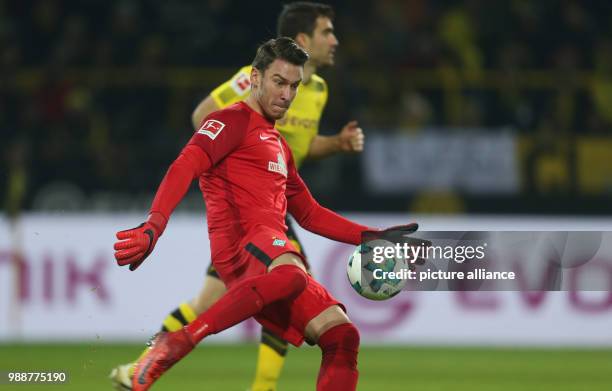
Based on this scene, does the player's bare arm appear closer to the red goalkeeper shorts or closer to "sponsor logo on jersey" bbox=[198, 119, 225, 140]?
the red goalkeeper shorts

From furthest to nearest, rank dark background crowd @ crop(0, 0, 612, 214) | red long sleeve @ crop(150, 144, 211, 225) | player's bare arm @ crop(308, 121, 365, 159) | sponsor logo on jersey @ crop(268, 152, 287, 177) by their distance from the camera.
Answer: dark background crowd @ crop(0, 0, 612, 214) → player's bare arm @ crop(308, 121, 365, 159) → sponsor logo on jersey @ crop(268, 152, 287, 177) → red long sleeve @ crop(150, 144, 211, 225)

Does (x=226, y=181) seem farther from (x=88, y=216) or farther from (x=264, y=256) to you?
(x=88, y=216)

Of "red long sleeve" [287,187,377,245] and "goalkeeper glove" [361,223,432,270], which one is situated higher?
"red long sleeve" [287,187,377,245]

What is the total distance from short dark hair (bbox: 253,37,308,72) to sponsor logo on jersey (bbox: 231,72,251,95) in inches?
54.4

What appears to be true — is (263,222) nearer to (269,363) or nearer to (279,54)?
(279,54)

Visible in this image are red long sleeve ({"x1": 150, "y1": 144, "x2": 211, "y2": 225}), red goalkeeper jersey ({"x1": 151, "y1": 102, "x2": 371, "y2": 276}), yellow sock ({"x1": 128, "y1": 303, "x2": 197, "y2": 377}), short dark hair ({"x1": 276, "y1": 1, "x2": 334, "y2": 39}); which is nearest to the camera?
red long sleeve ({"x1": 150, "y1": 144, "x2": 211, "y2": 225})

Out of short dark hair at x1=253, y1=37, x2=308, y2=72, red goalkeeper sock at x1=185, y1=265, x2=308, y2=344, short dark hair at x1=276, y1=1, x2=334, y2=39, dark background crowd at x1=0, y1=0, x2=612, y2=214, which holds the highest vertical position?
dark background crowd at x1=0, y1=0, x2=612, y2=214

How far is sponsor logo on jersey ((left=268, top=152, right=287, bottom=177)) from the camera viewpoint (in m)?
5.30

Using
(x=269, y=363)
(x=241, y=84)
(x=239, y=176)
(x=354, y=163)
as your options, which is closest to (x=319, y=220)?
(x=239, y=176)

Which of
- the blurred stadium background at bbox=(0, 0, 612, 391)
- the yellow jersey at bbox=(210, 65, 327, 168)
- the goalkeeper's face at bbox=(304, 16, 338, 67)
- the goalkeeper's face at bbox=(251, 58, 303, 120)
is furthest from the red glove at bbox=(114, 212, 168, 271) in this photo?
the blurred stadium background at bbox=(0, 0, 612, 391)

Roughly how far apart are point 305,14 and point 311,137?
727 millimetres

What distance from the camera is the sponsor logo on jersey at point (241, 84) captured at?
6.66m

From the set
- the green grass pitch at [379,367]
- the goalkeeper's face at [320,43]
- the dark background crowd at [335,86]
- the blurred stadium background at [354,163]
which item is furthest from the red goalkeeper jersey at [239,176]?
the dark background crowd at [335,86]

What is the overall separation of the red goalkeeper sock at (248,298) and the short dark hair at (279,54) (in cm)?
89
